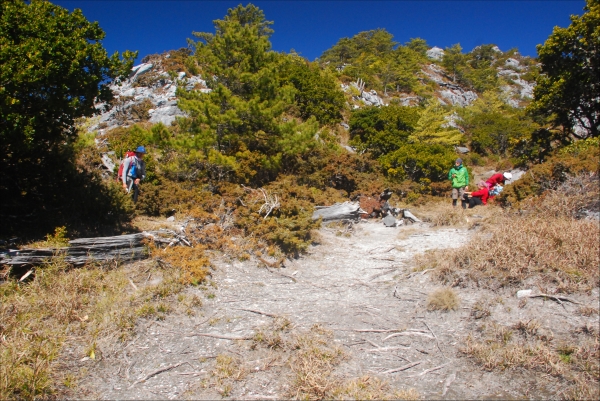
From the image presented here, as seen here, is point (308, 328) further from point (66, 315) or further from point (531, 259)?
point (531, 259)

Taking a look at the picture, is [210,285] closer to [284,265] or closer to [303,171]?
[284,265]

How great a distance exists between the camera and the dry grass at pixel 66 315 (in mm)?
3537

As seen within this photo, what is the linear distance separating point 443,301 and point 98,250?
524 centimetres

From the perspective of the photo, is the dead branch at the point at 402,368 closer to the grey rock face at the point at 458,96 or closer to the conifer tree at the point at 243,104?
the conifer tree at the point at 243,104

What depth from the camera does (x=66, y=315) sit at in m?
4.64

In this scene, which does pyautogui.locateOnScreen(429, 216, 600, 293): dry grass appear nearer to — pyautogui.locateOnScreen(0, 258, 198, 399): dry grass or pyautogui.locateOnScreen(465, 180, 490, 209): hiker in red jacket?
pyautogui.locateOnScreen(0, 258, 198, 399): dry grass

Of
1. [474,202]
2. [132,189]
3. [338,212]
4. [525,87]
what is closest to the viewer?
[132,189]

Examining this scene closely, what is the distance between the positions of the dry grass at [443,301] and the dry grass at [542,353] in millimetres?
680

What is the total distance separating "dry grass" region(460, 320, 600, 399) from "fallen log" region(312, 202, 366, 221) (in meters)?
6.07

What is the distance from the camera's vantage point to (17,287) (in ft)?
16.4

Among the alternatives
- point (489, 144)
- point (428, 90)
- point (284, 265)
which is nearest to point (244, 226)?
point (284, 265)

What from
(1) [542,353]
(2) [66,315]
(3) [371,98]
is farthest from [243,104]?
(3) [371,98]

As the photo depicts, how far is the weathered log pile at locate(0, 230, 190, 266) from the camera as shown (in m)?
5.28

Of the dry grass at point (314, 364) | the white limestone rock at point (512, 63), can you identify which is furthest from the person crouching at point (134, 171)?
the white limestone rock at point (512, 63)
